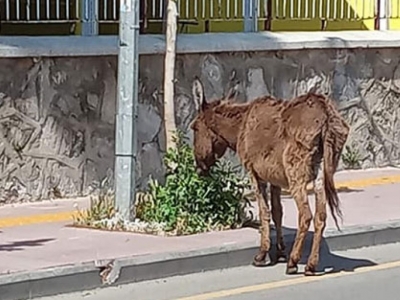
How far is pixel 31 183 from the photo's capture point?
12.8 m

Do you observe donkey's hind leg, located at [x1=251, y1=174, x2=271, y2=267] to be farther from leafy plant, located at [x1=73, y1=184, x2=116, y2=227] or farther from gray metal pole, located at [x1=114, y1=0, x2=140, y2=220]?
leafy plant, located at [x1=73, y1=184, x2=116, y2=227]

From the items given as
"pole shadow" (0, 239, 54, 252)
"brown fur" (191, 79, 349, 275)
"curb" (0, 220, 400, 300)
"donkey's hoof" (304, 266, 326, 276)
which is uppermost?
"brown fur" (191, 79, 349, 275)

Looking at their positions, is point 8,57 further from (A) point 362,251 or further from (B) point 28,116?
(A) point 362,251

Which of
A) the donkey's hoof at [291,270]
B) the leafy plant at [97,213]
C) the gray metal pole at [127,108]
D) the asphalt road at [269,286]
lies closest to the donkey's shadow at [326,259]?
the asphalt road at [269,286]

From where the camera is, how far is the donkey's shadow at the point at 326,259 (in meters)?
10.6

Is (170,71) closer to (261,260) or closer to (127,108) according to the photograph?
(127,108)

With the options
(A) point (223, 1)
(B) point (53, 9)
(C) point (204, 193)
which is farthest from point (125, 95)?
(A) point (223, 1)

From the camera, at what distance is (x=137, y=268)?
388 inches

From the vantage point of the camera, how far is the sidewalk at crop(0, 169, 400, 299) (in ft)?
33.2

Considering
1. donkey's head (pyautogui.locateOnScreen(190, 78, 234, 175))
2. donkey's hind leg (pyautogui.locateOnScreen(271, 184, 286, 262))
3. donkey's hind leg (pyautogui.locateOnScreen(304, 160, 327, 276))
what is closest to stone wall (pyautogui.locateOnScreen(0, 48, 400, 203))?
donkey's head (pyautogui.locateOnScreen(190, 78, 234, 175))

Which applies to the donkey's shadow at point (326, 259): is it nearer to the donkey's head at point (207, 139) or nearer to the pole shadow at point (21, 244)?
the donkey's head at point (207, 139)

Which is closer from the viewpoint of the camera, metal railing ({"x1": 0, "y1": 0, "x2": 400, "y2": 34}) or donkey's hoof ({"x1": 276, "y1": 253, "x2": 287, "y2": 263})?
donkey's hoof ({"x1": 276, "y1": 253, "x2": 287, "y2": 263})

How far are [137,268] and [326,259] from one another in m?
1.94

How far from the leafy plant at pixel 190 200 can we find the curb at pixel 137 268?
60 cm
